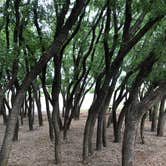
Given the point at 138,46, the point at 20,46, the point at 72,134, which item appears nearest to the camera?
the point at 20,46

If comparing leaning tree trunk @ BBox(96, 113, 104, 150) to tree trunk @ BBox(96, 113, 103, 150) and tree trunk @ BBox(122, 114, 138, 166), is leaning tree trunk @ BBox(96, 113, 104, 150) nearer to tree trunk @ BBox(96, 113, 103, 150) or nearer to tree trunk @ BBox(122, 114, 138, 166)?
tree trunk @ BBox(96, 113, 103, 150)

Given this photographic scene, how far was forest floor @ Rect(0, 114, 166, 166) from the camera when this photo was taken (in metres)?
10.6

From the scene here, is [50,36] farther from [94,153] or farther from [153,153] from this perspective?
[153,153]

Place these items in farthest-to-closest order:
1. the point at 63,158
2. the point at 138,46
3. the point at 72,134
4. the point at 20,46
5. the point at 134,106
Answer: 1. the point at 72,134
2. the point at 138,46
3. the point at 63,158
4. the point at 20,46
5. the point at 134,106

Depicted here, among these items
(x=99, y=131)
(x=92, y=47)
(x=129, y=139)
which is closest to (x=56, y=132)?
(x=99, y=131)

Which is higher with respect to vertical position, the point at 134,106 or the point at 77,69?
the point at 77,69

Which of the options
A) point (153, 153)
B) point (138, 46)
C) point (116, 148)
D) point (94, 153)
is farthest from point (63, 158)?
point (138, 46)

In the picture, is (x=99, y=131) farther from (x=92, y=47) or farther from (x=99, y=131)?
(x=92, y=47)

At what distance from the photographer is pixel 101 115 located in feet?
36.9

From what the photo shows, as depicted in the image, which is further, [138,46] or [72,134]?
[72,134]

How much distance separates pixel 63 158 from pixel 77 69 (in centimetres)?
360

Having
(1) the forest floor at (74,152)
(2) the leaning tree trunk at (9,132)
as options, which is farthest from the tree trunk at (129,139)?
(2) the leaning tree trunk at (9,132)

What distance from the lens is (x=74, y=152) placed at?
38.4 feet

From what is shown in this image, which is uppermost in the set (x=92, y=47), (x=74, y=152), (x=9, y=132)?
(x=92, y=47)
